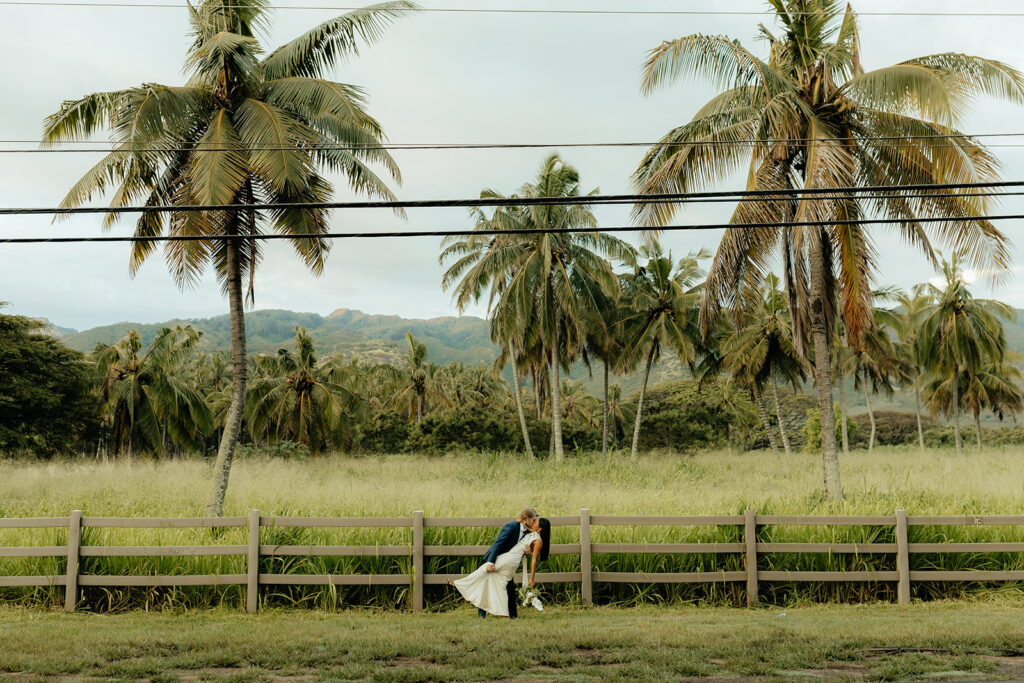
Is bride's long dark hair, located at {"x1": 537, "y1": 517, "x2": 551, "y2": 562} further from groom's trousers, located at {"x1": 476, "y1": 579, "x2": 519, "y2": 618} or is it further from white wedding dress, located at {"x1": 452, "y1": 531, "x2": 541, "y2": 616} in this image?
groom's trousers, located at {"x1": 476, "y1": 579, "x2": 519, "y2": 618}

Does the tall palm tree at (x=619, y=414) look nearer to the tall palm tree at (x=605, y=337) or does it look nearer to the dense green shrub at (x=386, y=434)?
the dense green shrub at (x=386, y=434)

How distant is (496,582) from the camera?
8672mm

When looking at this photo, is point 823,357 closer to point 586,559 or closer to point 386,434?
point 586,559

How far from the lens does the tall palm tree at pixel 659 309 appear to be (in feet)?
113

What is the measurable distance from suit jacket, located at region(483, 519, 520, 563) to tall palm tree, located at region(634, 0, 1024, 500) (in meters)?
8.51

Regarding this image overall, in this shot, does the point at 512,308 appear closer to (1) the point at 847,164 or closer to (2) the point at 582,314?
(2) the point at 582,314

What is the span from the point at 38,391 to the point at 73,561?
26.1 metres

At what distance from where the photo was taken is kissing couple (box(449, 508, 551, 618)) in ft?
28.1

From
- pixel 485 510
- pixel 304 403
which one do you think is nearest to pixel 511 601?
pixel 485 510

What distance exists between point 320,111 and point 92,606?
9.88 metres

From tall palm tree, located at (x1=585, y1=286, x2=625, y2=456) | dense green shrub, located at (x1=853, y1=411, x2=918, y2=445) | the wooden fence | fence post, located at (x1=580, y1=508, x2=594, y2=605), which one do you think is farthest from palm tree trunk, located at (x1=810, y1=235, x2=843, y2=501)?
dense green shrub, located at (x1=853, y1=411, x2=918, y2=445)

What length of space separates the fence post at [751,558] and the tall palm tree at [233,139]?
9.31m

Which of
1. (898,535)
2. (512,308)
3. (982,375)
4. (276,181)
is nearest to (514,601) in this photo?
(898,535)

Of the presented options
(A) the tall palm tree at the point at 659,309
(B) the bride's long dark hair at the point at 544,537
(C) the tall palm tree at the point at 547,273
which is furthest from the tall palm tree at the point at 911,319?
(B) the bride's long dark hair at the point at 544,537
